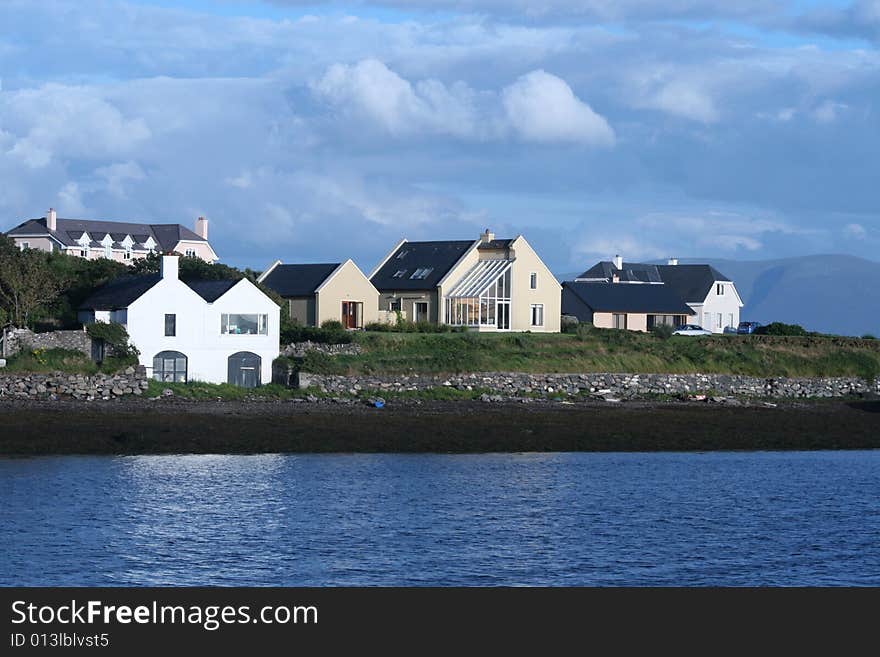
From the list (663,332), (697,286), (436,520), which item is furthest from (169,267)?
(697,286)

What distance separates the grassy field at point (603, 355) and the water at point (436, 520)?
15678 millimetres

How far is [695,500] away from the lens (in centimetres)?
3631

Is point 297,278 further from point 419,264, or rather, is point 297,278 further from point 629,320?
point 629,320

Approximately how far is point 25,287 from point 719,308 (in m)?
55.4

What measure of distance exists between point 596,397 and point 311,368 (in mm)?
13386

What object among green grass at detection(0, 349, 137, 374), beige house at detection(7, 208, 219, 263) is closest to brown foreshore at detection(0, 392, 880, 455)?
green grass at detection(0, 349, 137, 374)

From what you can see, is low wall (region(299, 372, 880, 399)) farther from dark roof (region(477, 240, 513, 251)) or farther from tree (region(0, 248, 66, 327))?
dark roof (region(477, 240, 513, 251))

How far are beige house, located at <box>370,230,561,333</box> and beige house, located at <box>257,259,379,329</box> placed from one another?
2214mm

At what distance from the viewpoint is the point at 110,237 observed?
392ft

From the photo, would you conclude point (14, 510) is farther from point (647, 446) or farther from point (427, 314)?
point (427, 314)

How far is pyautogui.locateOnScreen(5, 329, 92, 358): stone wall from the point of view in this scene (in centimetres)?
5356

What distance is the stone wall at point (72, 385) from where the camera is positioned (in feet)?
168

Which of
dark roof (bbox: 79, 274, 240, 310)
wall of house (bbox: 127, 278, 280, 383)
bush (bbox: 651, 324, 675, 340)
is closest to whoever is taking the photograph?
wall of house (bbox: 127, 278, 280, 383)

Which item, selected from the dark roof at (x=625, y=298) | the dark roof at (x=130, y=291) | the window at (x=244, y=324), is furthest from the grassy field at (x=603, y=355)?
the dark roof at (x=625, y=298)
